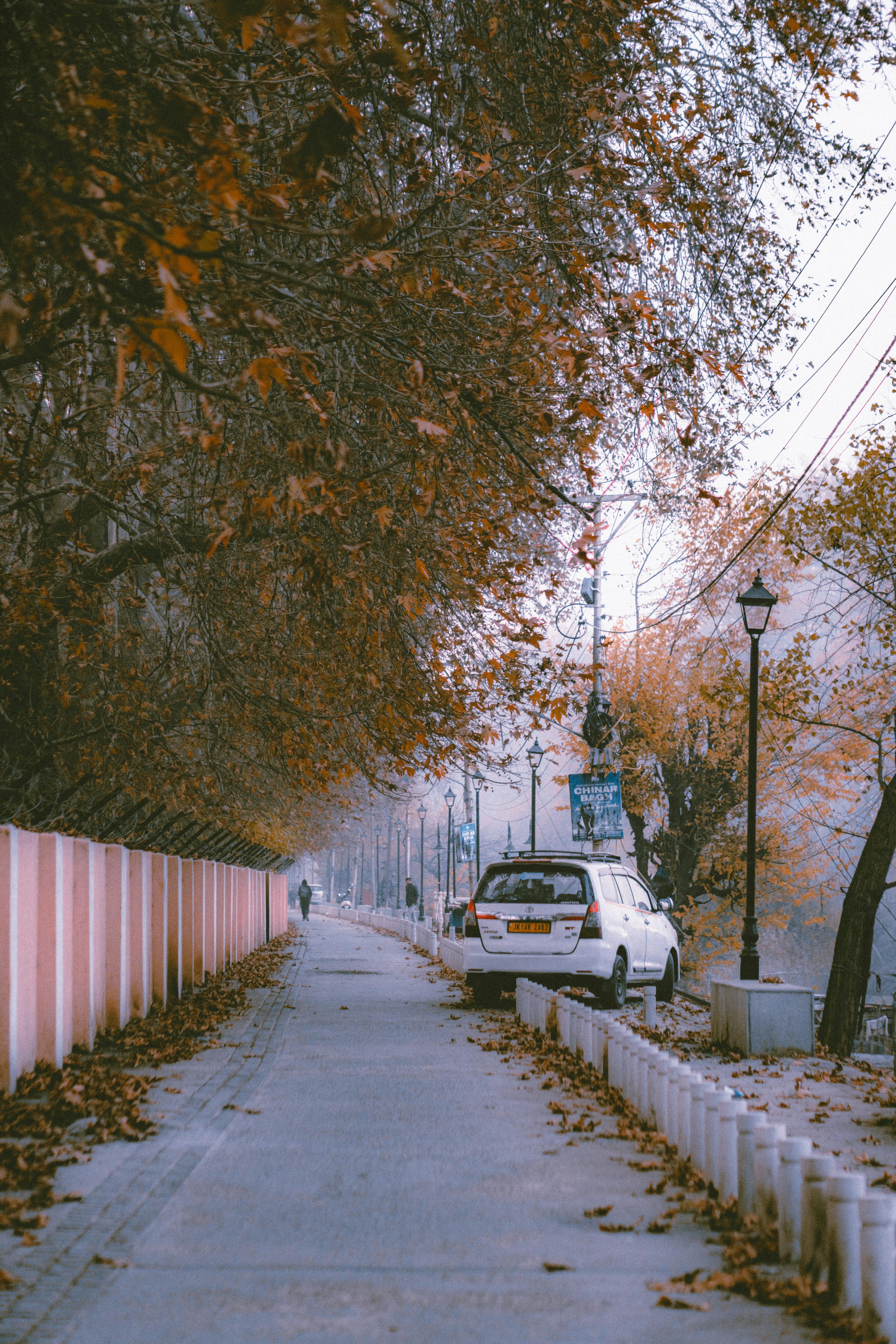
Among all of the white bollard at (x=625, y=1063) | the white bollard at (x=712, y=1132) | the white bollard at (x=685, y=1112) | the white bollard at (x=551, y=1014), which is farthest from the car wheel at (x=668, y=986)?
the white bollard at (x=712, y=1132)

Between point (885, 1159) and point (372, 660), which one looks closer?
point (885, 1159)

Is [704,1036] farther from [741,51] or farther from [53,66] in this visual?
[53,66]

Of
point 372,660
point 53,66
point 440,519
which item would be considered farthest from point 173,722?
point 53,66

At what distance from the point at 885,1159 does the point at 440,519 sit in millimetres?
5405

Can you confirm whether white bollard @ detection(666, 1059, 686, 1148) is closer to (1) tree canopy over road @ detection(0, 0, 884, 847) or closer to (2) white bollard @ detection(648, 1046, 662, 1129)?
(2) white bollard @ detection(648, 1046, 662, 1129)

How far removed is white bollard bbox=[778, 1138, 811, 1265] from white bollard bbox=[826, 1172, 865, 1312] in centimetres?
50

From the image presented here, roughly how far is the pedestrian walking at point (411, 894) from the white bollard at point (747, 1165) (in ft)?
166

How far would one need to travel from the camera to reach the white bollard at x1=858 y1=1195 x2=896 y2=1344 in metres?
4.28

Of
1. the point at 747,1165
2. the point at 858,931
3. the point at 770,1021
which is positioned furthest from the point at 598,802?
the point at 747,1165

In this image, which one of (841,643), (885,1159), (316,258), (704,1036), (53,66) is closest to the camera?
→ (53,66)

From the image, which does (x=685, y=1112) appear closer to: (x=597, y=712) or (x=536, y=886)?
(x=536, y=886)

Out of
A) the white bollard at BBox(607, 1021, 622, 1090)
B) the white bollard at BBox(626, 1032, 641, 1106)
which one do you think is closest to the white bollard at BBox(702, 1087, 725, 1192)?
the white bollard at BBox(626, 1032, 641, 1106)

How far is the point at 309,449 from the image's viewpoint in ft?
23.3

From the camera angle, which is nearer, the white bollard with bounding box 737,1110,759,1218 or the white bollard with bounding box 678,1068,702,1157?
the white bollard with bounding box 737,1110,759,1218
